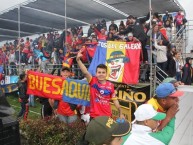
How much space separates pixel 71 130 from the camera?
521 cm

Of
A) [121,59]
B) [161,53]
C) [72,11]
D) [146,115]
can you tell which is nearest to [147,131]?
[146,115]

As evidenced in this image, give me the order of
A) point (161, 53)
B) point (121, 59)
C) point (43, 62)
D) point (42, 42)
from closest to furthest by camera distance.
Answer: point (121, 59), point (161, 53), point (43, 62), point (42, 42)

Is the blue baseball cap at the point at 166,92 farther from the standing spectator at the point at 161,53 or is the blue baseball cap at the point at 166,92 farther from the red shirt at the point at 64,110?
the standing spectator at the point at 161,53

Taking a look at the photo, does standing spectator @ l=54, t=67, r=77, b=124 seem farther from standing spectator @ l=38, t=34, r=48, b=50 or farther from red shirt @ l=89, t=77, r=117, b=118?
standing spectator @ l=38, t=34, r=48, b=50

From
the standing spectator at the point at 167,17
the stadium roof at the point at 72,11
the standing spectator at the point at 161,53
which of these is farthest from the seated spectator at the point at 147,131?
the standing spectator at the point at 167,17

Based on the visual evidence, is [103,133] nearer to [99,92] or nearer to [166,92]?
[166,92]

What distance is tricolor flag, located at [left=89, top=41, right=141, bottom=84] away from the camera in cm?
689

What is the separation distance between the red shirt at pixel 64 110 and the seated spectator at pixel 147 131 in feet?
10.3

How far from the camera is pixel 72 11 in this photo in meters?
12.9

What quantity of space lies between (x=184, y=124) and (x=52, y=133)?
8.35 feet

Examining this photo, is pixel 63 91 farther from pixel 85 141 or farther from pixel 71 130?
pixel 85 141

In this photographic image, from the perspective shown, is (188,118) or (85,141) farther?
(188,118)

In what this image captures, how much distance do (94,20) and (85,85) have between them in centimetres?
869

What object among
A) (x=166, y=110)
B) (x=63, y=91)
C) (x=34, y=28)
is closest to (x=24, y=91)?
(x=63, y=91)
